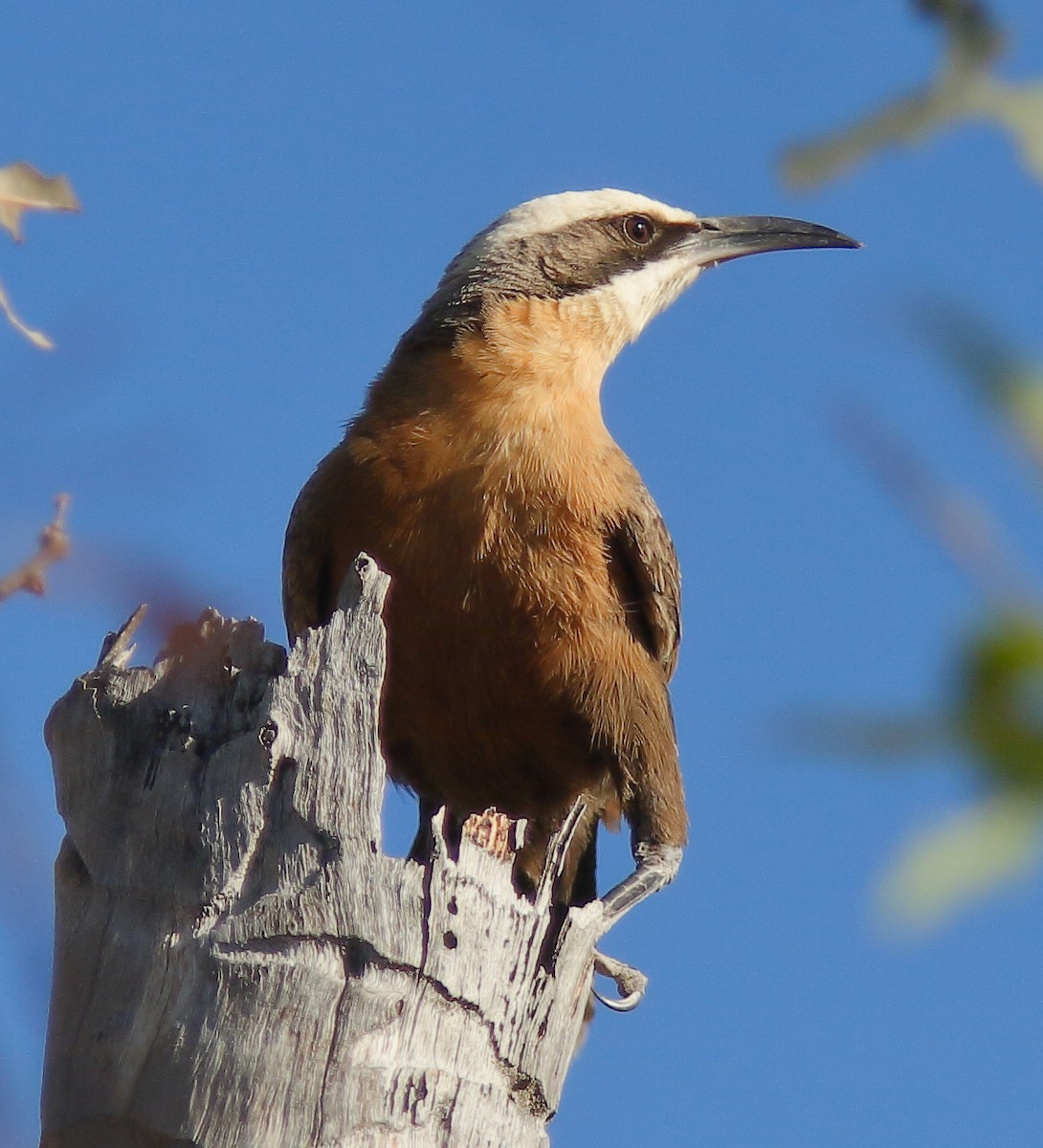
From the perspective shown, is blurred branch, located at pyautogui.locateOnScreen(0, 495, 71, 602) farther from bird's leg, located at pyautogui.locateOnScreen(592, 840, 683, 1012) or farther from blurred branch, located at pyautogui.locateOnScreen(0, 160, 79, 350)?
bird's leg, located at pyautogui.locateOnScreen(592, 840, 683, 1012)

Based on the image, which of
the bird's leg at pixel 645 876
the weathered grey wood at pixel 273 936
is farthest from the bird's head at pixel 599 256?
the weathered grey wood at pixel 273 936

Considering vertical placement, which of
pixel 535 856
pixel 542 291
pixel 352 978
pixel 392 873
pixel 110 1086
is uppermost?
pixel 542 291

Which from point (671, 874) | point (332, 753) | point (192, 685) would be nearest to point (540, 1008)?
point (332, 753)

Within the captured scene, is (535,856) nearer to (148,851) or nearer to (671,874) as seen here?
(671,874)

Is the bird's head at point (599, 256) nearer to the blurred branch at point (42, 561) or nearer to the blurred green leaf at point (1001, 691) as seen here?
the blurred branch at point (42, 561)

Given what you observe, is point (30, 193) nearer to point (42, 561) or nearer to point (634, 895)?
point (42, 561)

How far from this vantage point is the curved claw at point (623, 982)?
5.34m

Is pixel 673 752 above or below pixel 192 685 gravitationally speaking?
above

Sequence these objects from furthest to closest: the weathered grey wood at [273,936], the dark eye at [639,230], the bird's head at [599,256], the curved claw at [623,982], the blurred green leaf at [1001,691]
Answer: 1. the dark eye at [639,230]
2. the bird's head at [599,256]
3. the curved claw at [623,982]
4. the weathered grey wood at [273,936]
5. the blurred green leaf at [1001,691]

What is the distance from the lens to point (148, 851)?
3.61m

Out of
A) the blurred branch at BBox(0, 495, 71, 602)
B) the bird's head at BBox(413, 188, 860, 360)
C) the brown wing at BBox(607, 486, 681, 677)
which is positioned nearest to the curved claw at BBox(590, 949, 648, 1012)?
the brown wing at BBox(607, 486, 681, 677)

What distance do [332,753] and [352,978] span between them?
523 mm

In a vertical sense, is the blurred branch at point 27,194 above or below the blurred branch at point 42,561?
above

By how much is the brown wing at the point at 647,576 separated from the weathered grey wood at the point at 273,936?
227 centimetres
